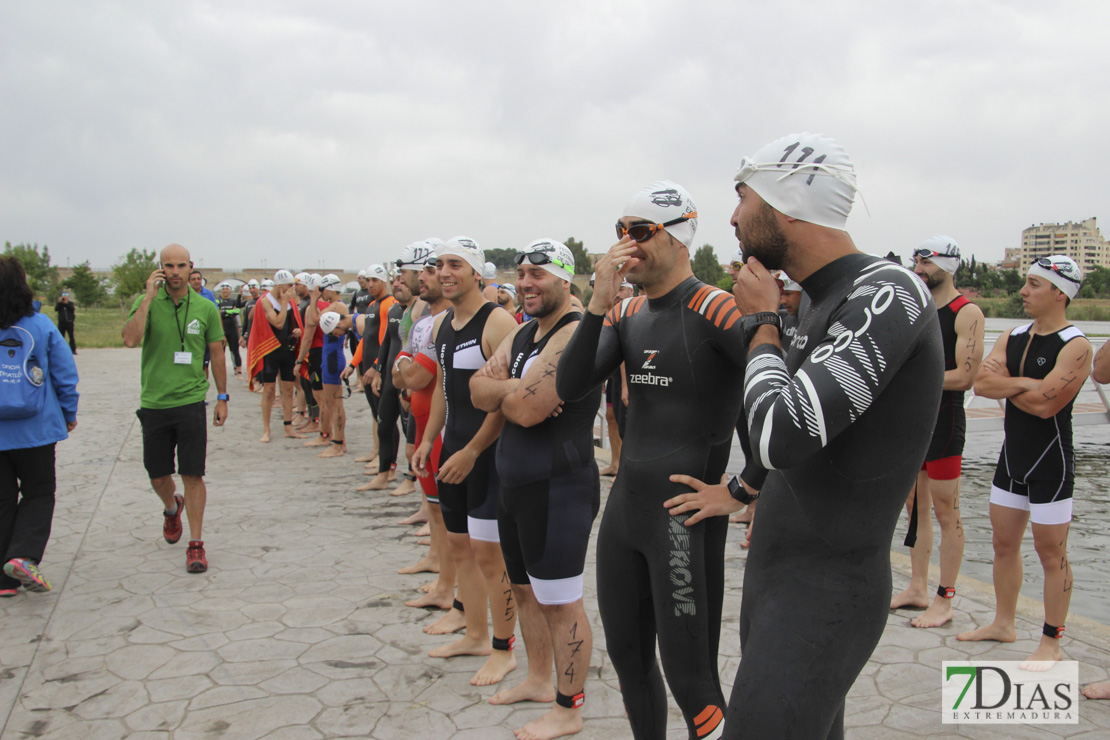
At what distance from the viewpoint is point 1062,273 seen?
154 inches

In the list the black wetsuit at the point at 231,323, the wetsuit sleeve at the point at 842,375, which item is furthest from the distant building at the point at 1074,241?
the wetsuit sleeve at the point at 842,375

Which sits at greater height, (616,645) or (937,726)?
(616,645)

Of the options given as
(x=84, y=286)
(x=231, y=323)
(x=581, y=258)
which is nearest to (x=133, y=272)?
(x=84, y=286)

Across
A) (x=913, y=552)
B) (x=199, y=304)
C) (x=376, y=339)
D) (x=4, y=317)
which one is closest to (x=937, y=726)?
(x=913, y=552)

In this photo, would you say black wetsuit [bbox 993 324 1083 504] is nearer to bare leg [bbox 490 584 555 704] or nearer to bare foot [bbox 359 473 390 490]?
bare leg [bbox 490 584 555 704]

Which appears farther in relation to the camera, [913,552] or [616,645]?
[913,552]

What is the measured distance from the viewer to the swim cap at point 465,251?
426 centimetres

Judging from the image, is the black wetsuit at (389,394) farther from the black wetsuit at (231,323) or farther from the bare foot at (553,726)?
the black wetsuit at (231,323)

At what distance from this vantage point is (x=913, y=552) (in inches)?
190

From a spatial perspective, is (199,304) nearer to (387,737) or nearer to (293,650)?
(293,650)

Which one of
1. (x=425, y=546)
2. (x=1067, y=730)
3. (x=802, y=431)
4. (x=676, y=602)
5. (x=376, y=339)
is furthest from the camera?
(x=376, y=339)

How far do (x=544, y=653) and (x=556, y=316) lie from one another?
1.70 metres

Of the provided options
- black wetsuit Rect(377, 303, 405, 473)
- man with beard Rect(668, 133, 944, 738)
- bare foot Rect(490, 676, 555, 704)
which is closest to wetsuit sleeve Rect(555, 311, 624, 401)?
man with beard Rect(668, 133, 944, 738)

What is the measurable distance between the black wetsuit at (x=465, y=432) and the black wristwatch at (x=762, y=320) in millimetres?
2213
